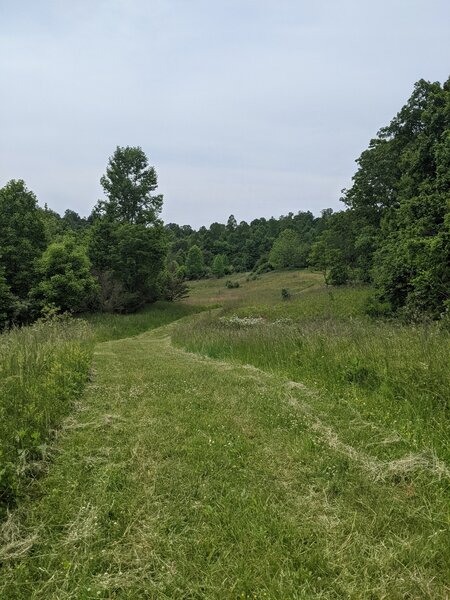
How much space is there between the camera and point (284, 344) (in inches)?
368

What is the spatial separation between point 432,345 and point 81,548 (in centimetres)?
535

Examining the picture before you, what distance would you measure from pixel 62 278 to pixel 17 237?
201 inches

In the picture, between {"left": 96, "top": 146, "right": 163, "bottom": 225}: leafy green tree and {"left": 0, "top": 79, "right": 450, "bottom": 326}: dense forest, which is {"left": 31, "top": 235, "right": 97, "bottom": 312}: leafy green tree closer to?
{"left": 0, "top": 79, "right": 450, "bottom": 326}: dense forest

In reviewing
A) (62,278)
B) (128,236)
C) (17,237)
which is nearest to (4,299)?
(62,278)

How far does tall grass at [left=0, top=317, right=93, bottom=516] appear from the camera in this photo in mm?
3284

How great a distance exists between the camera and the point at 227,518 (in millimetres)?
2777

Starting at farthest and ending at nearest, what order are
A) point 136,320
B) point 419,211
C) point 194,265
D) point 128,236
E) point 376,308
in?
point 194,265
point 128,236
point 136,320
point 376,308
point 419,211

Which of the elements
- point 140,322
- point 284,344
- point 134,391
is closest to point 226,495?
point 134,391

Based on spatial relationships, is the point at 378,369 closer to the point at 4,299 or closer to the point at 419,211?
the point at 419,211

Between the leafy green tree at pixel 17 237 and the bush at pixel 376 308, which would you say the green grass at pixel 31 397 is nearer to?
the bush at pixel 376 308

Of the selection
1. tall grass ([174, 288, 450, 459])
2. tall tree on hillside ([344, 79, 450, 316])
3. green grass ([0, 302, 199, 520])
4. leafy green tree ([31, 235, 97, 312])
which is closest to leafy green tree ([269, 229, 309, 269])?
tall tree on hillside ([344, 79, 450, 316])

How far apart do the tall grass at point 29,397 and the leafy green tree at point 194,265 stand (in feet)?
213

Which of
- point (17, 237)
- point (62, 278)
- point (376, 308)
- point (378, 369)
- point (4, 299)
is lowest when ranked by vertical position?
point (376, 308)

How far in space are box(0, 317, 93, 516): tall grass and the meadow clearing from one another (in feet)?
0.17
